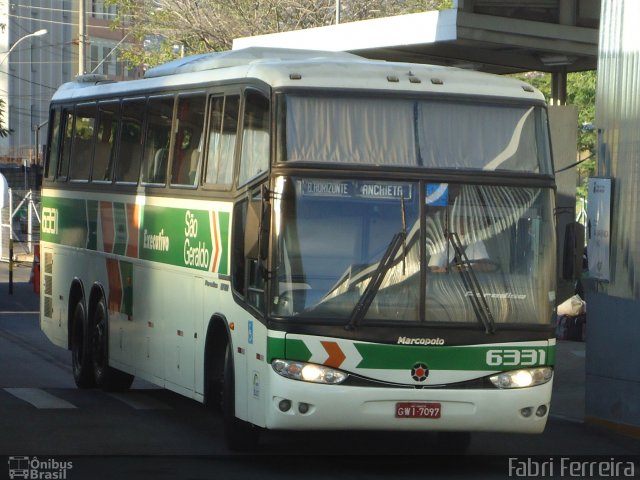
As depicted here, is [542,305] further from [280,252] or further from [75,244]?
[75,244]

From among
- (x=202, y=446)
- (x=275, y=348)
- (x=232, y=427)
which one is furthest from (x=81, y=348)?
(x=275, y=348)

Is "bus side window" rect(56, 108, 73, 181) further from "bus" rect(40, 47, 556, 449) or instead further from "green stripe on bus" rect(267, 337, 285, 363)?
"green stripe on bus" rect(267, 337, 285, 363)

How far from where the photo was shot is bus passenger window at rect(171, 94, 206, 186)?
13.6 m

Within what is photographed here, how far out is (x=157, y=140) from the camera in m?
14.8

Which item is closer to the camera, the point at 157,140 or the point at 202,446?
the point at 202,446

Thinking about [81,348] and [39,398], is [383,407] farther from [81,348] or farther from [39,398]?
[81,348]

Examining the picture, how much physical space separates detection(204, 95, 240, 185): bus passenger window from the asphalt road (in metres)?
2.28

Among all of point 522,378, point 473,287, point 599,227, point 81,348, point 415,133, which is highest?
point 415,133

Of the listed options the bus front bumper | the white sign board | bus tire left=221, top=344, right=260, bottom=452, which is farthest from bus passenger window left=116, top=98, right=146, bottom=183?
the bus front bumper

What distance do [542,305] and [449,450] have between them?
76.0 inches

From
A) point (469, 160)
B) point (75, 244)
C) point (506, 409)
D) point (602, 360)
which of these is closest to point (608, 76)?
point (602, 360)

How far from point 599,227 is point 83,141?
624 cm

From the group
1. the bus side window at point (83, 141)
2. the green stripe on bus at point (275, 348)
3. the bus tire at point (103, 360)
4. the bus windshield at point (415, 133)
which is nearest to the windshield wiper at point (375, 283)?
the green stripe on bus at point (275, 348)

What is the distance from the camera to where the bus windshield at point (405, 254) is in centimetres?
1094
